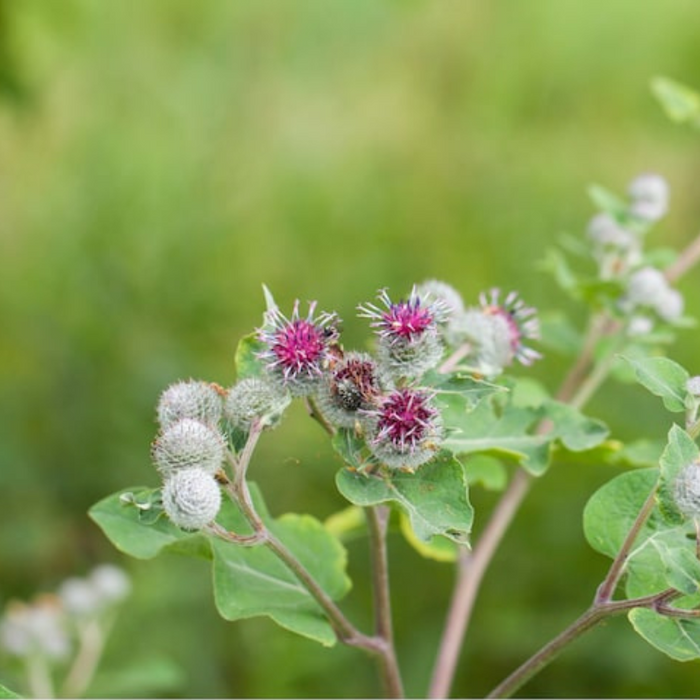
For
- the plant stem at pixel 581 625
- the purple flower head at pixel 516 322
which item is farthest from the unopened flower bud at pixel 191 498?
the purple flower head at pixel 516 322

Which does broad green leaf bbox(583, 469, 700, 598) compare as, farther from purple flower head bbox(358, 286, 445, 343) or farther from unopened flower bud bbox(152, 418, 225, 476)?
unopened flower bud bbox(152, 418, 225, 476)

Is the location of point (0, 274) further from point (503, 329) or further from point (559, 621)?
point (503, 329)

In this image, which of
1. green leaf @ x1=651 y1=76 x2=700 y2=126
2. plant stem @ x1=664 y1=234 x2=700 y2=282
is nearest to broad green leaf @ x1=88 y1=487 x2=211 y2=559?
plant stem @ x1=664 y1=234 x2=700 y2=282

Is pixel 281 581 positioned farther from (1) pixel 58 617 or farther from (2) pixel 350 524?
(1) pixel 58 617

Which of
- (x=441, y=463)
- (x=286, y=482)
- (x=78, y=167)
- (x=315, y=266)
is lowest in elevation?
(x=441, y=463)

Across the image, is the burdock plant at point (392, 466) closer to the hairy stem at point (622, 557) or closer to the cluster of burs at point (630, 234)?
the hairy stem at point (622, 557)

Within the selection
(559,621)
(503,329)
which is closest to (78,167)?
(559,621)
